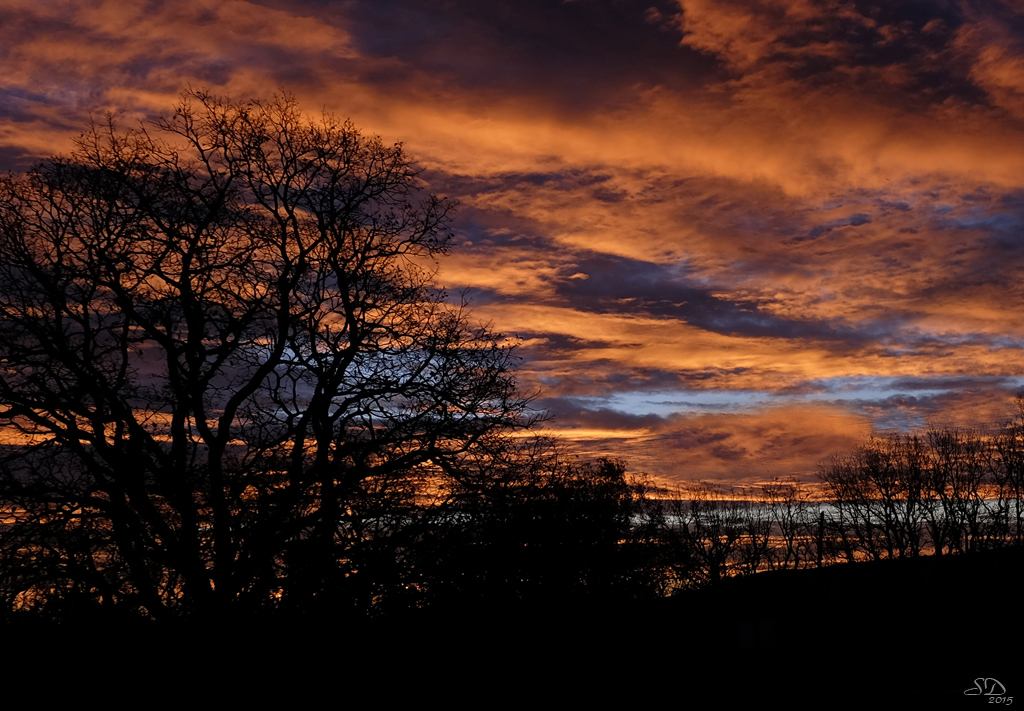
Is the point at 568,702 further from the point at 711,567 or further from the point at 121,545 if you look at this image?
the point at 711,567

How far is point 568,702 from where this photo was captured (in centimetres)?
2092

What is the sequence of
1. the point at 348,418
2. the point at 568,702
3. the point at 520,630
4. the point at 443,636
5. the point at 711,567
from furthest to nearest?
the point at 711,567 < the point at 520,630 < the point at 568,702 < the point at 443,636 < the point at 348,418

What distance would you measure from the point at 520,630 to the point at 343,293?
12128 millimetres

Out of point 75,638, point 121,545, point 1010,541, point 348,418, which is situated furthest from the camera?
point 1010,541

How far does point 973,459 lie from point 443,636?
52469 mm

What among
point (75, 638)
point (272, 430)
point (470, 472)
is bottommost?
point (75, 638)

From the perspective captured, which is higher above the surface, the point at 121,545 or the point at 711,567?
the point at 121,545

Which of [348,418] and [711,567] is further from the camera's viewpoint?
[711,567]

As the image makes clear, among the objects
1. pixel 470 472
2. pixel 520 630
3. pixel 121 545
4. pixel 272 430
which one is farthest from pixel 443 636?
pixel 121 545

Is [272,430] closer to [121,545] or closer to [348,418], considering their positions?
[348,418]

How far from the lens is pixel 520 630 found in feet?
74.3

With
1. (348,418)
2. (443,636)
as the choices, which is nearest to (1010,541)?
(443,636)

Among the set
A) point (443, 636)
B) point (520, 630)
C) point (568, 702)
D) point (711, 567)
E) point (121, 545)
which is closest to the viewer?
point (121, 545)

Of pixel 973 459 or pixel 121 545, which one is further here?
pixel 973 459
